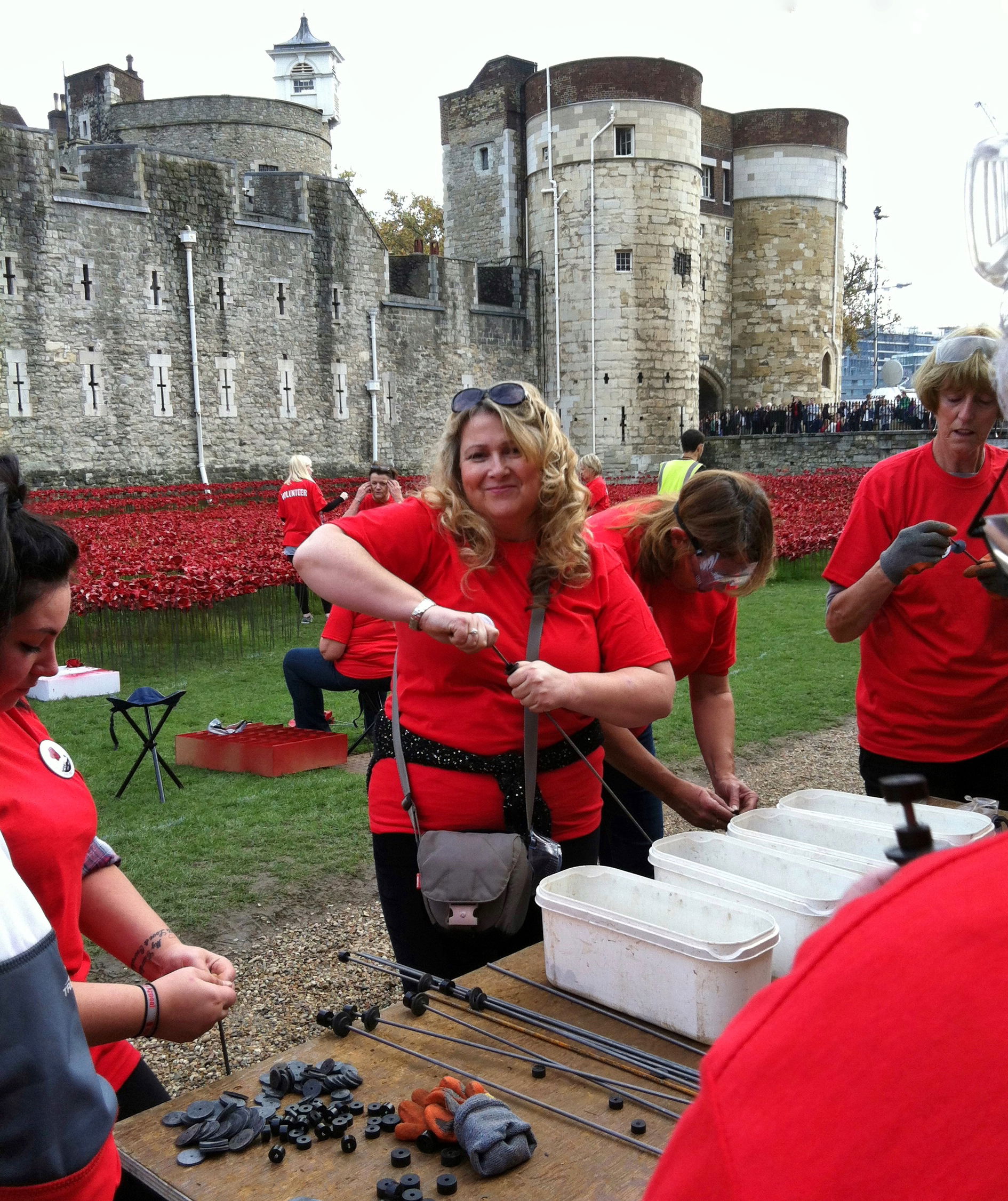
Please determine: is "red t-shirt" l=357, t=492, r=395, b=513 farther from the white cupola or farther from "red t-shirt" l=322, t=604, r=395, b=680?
the white cupola

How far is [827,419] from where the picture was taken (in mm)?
34719

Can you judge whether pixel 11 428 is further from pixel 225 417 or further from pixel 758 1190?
pixel 758 1190

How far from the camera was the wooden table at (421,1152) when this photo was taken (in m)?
1.46

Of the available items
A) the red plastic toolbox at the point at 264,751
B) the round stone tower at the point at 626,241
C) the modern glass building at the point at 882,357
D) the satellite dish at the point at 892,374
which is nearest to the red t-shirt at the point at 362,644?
the red plastic toolbox at the point at 264,751

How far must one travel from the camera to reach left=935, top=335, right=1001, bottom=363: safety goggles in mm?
2902

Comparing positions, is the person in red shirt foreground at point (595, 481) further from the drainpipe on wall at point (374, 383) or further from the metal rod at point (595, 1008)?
the drainpipe on wall at point (374, 383)

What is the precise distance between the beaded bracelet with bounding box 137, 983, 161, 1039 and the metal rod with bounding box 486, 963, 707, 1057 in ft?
2.09

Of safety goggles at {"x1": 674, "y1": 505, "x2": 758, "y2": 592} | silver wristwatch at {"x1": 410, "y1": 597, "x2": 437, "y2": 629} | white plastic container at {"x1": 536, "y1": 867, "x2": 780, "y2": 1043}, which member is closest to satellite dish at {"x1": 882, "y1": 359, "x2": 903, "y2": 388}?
safety goggles at {"x1": 674, "y1": 505, "x2": 758, "y2": 592}

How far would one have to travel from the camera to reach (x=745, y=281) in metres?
41.2

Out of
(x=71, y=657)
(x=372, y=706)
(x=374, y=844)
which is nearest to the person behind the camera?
(x=374, y=844)

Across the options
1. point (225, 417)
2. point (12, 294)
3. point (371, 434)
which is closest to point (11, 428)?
point (12, 294)

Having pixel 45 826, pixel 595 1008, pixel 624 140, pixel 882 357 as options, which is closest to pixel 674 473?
pixel 595 1008

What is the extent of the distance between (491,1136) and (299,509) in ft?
31.8

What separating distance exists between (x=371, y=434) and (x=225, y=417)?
16.1 ft
